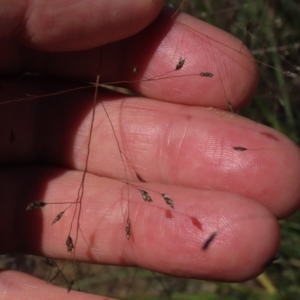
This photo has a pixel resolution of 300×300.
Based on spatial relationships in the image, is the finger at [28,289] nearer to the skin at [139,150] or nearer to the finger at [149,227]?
the skin at [139,150]

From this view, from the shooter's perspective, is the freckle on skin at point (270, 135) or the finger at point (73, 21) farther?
the freckle on skin at point (270, 135)

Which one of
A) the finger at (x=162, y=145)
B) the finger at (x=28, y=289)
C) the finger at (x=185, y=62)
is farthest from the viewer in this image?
the finger at (x=185, y=62)

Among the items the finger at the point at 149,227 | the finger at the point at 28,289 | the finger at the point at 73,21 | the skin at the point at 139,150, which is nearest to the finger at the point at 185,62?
the skin at the point at 139,150

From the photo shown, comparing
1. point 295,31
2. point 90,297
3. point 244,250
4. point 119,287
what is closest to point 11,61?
point 90,297

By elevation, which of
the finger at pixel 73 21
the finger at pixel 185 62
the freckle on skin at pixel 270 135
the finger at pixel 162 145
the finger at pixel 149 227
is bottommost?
the finger at pixel 149 227

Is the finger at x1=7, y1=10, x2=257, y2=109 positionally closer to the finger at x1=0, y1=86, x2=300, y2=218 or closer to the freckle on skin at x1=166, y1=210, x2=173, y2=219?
the finger at x1=0, y1=86, x2=300, y2=218

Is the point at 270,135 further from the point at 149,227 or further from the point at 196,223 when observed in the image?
the point at 149,227

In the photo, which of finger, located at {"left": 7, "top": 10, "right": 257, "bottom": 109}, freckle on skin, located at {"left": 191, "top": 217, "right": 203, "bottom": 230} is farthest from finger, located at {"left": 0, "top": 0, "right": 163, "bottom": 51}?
freckle on skin, located at {"left": 191, "top": 217, "right": 203, "bottom": 230}
